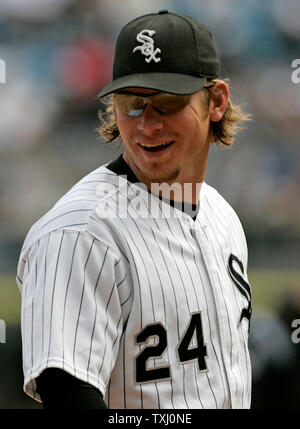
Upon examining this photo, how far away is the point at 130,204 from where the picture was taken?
139cm

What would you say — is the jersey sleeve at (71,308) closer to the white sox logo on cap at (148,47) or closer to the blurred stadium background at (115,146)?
the white sox logo on cap at (148,47)

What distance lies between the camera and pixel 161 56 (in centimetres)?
143

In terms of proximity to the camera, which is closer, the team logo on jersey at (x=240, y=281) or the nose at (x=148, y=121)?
the nose at (x=148, y=121)

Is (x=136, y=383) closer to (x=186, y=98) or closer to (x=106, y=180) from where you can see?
(x=106, y=180)

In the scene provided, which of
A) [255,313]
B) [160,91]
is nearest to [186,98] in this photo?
[160,91]

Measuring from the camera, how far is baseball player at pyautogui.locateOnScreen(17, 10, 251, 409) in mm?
1185

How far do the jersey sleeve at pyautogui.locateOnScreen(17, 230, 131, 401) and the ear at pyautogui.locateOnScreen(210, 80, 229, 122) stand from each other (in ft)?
1.76

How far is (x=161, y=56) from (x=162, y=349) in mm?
604

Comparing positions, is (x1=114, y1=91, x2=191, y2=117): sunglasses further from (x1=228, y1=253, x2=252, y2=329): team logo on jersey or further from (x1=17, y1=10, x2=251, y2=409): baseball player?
(x1=228, y1=253, x2=252, y2=329): team logo on jersey

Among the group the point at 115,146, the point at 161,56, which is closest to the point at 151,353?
the point at 161,56

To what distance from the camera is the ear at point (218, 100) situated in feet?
5.25

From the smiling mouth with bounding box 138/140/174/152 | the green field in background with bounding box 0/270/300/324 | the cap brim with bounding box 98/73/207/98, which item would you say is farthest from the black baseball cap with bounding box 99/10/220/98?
the green field in background with bounding box 0/270/300/324

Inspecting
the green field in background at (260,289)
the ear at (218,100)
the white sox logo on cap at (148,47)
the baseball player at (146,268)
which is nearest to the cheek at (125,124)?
the baseball player at (146,268)

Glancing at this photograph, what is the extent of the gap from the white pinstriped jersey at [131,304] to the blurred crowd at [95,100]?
2211 millimetres
